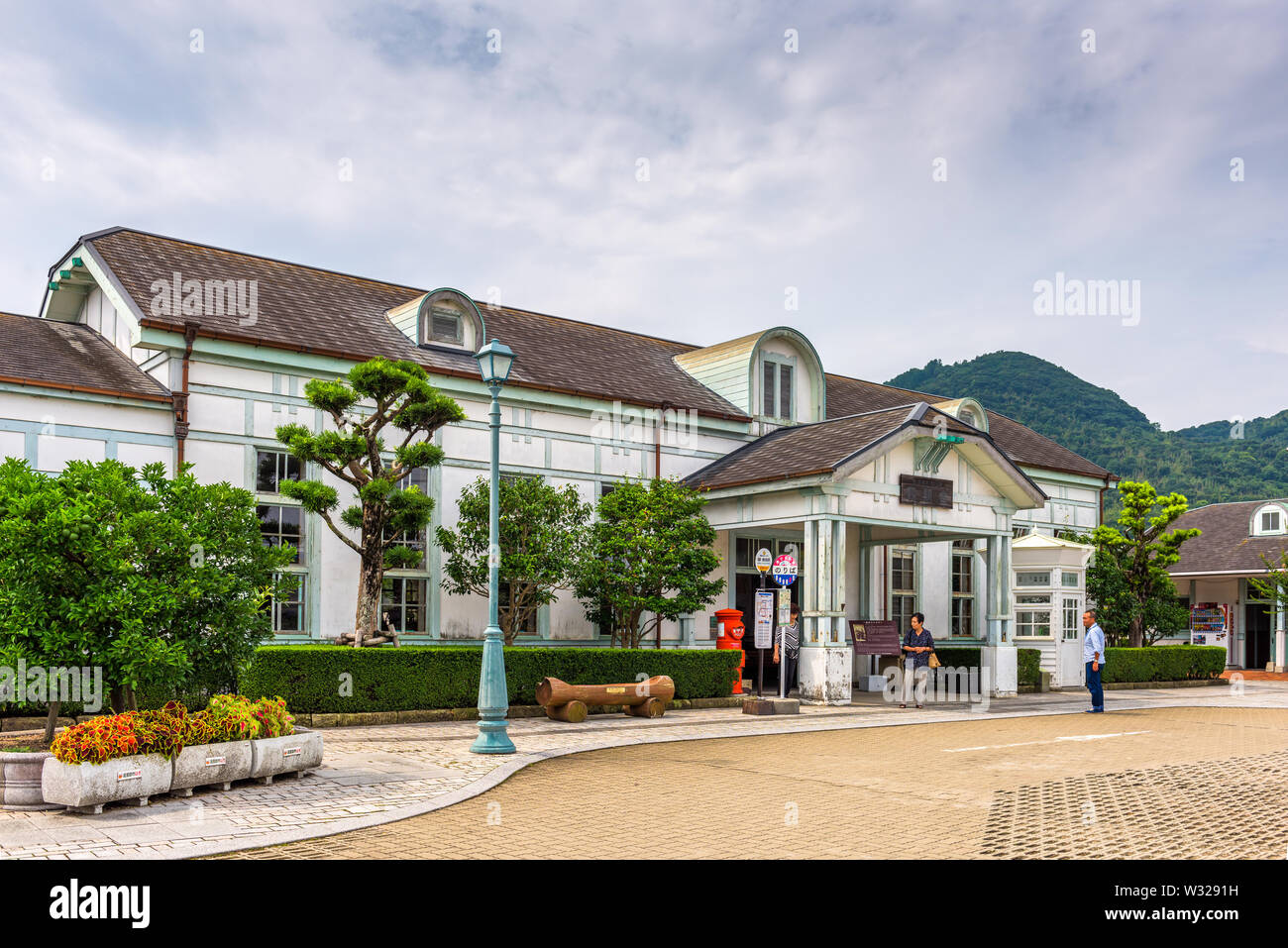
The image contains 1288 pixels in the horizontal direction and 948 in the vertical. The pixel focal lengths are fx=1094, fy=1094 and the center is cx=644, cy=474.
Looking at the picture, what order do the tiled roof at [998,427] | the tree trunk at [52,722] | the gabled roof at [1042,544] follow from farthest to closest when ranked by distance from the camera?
1. the tiled roof at [998,427]
2. the gabled roof at [1042,544]
3. the tree trunk at [52,722]

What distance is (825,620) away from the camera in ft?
67.2

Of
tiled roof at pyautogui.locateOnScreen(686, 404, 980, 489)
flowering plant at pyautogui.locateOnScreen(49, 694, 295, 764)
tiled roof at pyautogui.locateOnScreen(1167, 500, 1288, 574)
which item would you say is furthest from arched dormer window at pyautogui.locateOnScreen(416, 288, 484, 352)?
tiled roof at pyautogui.locateOnScreen(1167, 500, 1288, 574)

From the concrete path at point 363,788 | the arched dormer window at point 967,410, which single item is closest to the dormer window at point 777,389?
the arched dormer window at point 967,410

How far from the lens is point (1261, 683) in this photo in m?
33.7

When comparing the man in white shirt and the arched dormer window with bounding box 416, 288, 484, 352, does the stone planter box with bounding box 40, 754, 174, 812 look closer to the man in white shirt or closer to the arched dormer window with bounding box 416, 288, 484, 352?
the arched dormer window with bounding box 416, 288, 484, 352

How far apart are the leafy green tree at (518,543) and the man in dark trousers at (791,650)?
4.21m

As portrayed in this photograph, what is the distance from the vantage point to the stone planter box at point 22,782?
8.80 metres

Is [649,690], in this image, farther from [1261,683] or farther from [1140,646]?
[1261,683]

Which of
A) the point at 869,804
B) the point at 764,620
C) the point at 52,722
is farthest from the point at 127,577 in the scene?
the point at 764,620

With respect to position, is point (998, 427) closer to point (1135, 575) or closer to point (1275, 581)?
point (1135, 575)

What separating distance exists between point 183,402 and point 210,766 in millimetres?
9610

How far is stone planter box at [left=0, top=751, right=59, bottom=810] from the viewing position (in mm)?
8797

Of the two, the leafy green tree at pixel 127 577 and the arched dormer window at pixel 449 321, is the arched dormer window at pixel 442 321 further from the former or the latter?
the leafy green tree at pixel 127 577

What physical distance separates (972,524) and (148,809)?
18119 mm
